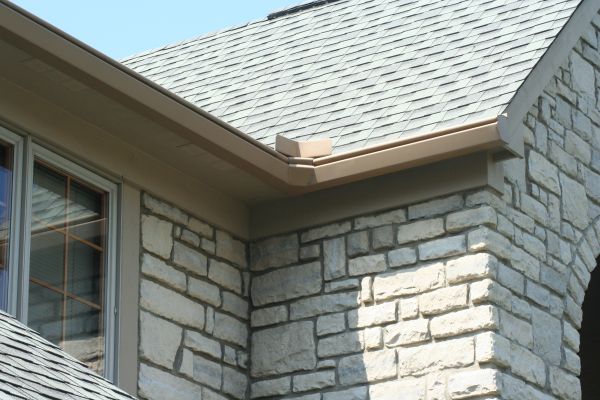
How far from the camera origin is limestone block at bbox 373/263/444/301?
28.1 feet

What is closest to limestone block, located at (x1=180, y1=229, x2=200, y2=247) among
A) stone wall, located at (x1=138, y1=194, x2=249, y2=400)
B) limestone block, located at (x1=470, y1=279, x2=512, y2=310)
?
stone wall, located at (x1=138, y1=194, x2=249, y2=400)

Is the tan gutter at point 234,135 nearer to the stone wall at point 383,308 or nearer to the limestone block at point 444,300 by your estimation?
the stone wall at point 383,308

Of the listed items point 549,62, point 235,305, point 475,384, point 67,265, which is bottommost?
point 475,384

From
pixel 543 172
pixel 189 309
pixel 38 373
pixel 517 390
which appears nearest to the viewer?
pixel 38 373

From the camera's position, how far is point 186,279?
8797 millimetres

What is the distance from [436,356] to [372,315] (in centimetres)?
55

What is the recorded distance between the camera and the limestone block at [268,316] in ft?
29.9

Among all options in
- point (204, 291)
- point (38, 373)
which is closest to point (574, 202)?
Result: point (204, 291)

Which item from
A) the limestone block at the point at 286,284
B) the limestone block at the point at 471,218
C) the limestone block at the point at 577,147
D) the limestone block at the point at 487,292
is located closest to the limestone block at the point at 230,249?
the limestone block at the point at 286,284

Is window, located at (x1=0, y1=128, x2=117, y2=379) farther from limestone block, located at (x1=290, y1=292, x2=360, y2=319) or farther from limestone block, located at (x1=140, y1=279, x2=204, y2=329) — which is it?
limestone block, located at (x1=290, y1=292, x2=360, y2=319)

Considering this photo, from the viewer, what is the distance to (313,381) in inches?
346

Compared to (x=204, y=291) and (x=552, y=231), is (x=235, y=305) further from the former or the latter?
(x=552, y=231)

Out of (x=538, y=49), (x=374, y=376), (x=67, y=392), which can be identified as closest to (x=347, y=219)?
(x=374, y=376)

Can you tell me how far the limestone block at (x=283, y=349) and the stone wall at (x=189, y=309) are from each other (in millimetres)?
95
